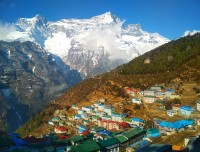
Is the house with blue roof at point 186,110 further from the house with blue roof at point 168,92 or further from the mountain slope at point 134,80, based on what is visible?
the mountain slope at point 134,80

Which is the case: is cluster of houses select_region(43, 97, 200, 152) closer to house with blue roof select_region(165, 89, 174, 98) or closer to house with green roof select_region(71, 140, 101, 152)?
house with green roof select_region(71, 140, 101, 152)

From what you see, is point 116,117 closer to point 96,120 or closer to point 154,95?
point 96,120

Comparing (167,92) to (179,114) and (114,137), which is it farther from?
(114,137)

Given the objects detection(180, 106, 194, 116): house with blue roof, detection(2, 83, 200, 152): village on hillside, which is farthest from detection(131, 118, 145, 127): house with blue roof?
detection(180, 106, 194, 116): house with blue roof

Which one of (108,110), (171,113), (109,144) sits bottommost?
(109,144)

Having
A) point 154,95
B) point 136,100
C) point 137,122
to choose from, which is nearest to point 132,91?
point 136,100

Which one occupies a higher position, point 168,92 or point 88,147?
point 168,92

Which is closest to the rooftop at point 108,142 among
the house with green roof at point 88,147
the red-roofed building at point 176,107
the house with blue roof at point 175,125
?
the house with green roof at point 88,147

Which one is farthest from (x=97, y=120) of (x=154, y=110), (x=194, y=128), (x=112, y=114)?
(x=194, y=128)

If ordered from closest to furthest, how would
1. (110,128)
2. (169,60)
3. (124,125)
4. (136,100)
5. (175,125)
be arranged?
(175,125) → (124,125) → (110,128) → (136,100) → (169,60)
